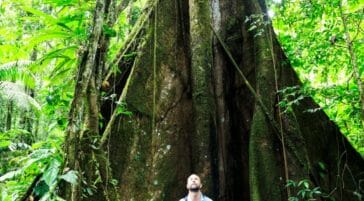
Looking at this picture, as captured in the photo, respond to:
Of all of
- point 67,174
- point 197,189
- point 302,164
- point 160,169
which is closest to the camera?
point 67,174

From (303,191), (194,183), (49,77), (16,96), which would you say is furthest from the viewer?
(16,96)

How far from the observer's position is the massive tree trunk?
4508mm

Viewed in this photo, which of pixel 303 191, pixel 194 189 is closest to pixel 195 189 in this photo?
pixel 194 189

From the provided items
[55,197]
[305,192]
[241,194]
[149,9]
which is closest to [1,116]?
[149,9]

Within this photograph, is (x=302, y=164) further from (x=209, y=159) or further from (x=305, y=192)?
(x=209, y=159)

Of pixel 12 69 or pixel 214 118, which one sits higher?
pixel 12 69

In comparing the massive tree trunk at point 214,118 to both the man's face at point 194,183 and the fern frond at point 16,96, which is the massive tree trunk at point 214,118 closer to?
the man's face at point 194,183

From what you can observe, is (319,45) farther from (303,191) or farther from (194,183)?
(194,183)

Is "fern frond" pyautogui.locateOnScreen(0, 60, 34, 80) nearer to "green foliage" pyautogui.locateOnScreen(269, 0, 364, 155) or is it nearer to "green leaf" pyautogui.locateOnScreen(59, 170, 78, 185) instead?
"green foliage" pyautogui.locateOnScreen(269, 0, 364, 155)

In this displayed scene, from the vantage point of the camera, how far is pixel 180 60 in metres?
5.21

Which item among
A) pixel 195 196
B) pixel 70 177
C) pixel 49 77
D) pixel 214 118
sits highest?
pixel 49 77

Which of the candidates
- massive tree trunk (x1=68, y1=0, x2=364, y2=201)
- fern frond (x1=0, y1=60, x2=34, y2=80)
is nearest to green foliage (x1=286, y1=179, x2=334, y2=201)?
massive tree trunk (x1=68, y1=0, x2=364, y2=201)

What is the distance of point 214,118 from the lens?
15.7ft

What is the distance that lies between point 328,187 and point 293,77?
144 centimetres
